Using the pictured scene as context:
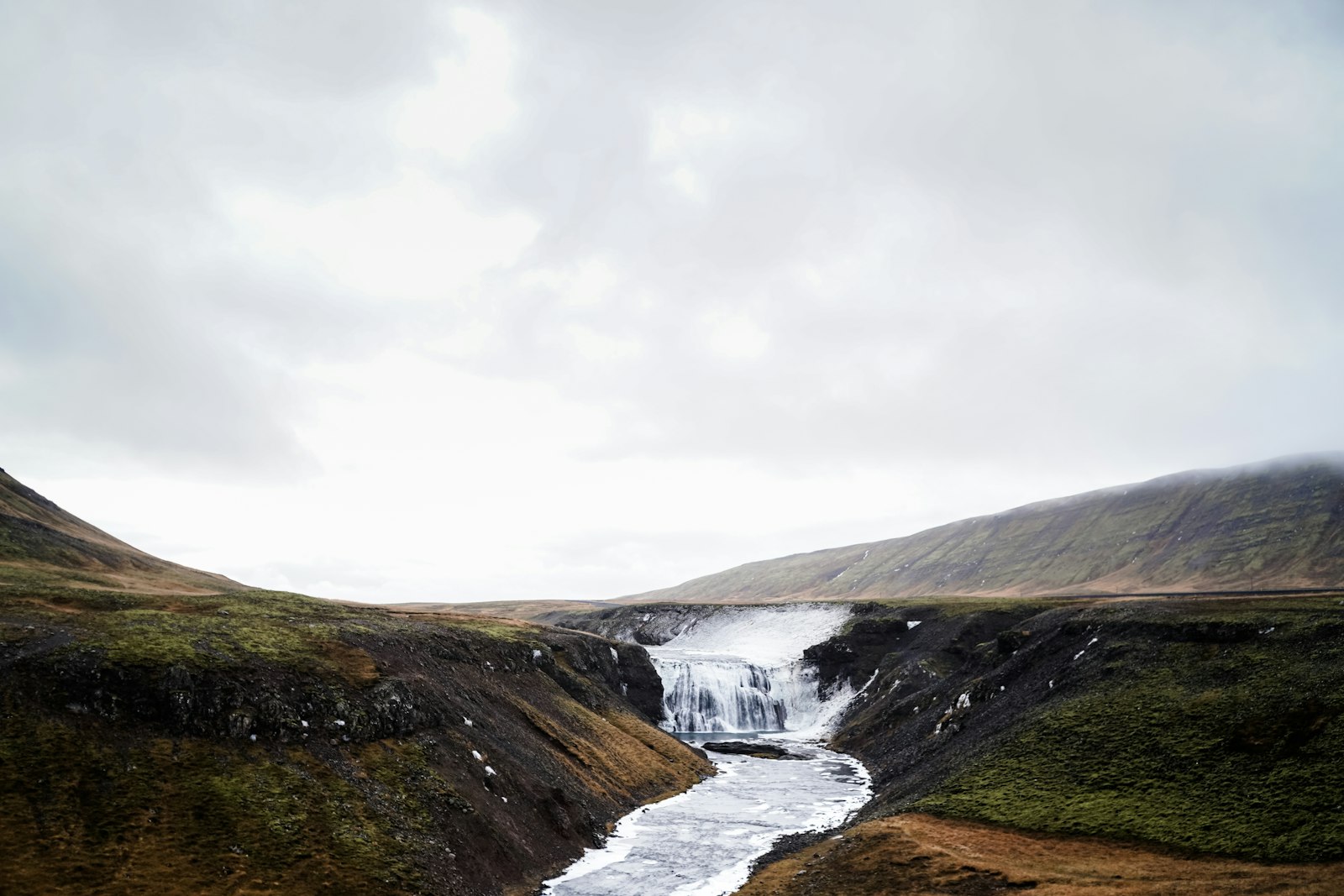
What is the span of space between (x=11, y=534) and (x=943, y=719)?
85382 mm

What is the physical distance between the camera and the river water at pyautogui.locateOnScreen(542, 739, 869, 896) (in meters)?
35.9

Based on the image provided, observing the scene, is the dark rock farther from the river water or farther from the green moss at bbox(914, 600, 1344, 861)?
the green moss at bbox(914, 600, 1344, 861)

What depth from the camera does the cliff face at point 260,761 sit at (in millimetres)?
25922

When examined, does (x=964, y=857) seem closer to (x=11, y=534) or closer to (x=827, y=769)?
(x=827, y=769)

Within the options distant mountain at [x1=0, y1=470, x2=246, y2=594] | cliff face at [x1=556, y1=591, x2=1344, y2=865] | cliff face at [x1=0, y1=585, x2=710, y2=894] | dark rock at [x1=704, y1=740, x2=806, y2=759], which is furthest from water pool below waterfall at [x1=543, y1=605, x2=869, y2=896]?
distant mountain at [x1=0, y1=470, x2=246, y2=594]

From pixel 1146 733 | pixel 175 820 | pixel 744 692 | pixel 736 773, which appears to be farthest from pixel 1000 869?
pixel 744 692

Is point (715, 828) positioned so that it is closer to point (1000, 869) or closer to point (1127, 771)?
point (1000, 869)

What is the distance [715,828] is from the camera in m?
47.0

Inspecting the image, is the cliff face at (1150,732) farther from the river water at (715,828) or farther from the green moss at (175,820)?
the green moss at (175,820)

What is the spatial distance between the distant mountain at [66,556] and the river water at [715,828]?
42511mm

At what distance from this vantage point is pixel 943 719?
65625 mm

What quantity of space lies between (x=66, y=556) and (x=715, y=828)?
6576 cm

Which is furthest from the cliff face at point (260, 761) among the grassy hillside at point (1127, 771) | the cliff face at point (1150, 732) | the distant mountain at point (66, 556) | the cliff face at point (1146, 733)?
the cliff face at point (1150, 732)

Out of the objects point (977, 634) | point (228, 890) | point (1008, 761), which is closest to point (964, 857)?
point (1008, 761)
